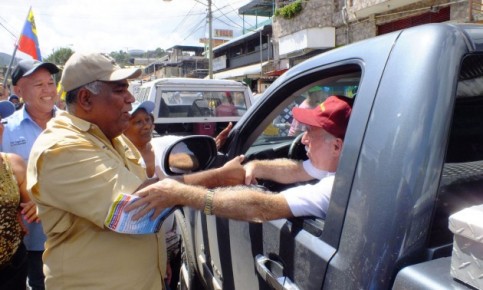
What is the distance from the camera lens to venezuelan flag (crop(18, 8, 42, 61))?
541 centimetres

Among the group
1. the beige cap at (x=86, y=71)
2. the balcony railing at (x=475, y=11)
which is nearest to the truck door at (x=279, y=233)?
the beige cap at (x=86, y=71)

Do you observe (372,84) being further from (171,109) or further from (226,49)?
(226,49)

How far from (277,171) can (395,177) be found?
3.65 ft

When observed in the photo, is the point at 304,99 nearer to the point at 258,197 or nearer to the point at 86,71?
the point at 258,197

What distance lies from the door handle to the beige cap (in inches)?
36.1

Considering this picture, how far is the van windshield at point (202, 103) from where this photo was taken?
6.96 metres

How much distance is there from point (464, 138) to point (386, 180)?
76 centimetres

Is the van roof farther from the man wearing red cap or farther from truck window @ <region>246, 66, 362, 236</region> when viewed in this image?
the man wearing red cap

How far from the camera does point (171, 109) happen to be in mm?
6965

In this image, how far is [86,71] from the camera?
5.21 feet

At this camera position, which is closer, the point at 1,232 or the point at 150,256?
the point at 150,256

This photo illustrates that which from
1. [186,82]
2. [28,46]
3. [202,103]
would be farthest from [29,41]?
[202,103]

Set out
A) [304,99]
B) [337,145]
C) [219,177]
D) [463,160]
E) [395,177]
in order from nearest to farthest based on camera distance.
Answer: [395,177] < [463,160] < [337,145] < [219,177] < [304,99]

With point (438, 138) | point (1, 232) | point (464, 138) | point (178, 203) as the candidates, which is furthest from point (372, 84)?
point (1, 232)
